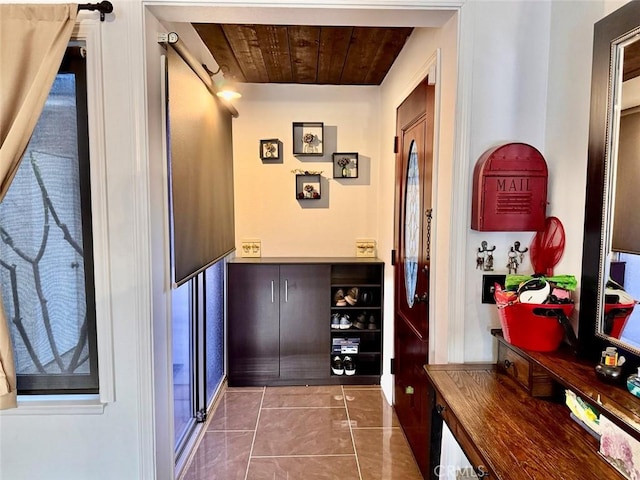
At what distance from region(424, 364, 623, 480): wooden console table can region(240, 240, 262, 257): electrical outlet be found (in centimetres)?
217

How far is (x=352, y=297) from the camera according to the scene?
317 centimetres

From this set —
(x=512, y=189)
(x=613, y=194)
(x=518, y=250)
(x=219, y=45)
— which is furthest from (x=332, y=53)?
(x=613, y=194)

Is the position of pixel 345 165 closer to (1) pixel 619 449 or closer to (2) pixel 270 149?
(2) pixel 270 149

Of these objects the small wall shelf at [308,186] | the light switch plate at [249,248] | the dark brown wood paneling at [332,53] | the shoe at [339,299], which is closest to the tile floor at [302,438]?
the shoe at [339,299]

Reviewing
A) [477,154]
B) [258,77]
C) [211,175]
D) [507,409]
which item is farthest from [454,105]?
[258,77]

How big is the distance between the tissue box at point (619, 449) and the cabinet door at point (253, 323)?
7.84 ft

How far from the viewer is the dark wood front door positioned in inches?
79.6

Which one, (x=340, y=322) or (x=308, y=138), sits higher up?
(x=308, y=138)

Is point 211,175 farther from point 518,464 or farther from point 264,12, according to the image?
point 518,464

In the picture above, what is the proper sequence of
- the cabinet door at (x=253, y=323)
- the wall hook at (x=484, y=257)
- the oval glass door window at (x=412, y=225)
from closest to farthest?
1. the wall hook at (x=484, y=257)
2. the oval glass door window at (x=412, y=225)
3. the cabinet door at (x=253, y=323)

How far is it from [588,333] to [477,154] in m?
0.77

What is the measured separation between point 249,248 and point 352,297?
1.01m

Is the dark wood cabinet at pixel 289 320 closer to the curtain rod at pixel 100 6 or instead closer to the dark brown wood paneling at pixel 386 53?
the dark brown wood paneling at pixel 386 53

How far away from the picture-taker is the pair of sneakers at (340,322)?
3168mm
